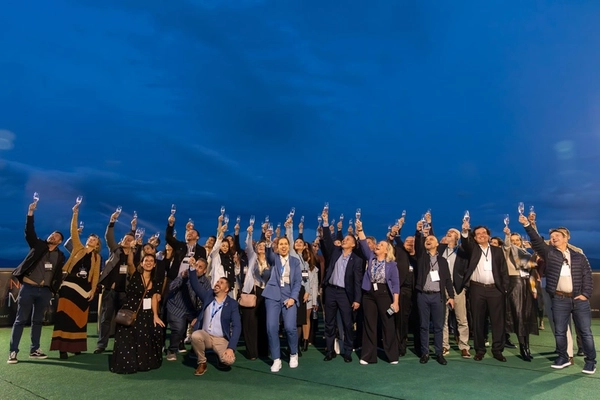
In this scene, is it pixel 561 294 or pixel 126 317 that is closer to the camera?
pixel 126 317

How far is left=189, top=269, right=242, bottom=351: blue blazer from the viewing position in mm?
5902

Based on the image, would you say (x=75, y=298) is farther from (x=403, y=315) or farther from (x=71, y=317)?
(x=403, y=315)

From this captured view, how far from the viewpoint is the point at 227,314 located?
6.06 metres

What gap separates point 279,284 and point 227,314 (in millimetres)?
847

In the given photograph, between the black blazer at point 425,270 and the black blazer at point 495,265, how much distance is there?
0.33 metres

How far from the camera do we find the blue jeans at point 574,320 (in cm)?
606

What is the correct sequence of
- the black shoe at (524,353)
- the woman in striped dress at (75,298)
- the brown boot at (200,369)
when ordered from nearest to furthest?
the brown boot at (200,369)
the woman in striped dress at (75,298)
the black shoe at (524,353)

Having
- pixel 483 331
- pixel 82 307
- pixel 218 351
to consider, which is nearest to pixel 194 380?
pixel 218 351

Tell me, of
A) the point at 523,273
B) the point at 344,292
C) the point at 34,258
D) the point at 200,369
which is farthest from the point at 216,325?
the point at 523,273

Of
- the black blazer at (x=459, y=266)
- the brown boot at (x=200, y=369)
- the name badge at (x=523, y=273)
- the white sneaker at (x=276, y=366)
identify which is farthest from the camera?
the name badge at (x=523, y=273)

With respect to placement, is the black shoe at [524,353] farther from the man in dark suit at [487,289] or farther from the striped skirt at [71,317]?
the striped skirt at [71,317]

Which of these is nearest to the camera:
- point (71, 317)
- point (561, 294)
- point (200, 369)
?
point (200, 369)

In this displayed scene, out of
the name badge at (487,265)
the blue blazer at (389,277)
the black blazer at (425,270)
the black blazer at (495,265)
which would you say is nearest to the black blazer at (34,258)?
the blue blazer at (389,277)

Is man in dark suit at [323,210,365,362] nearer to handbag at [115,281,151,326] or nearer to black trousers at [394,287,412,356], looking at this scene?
black trousers at [394,287,412,356]
